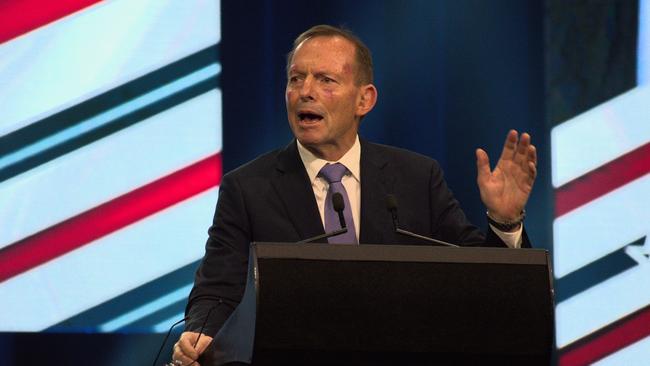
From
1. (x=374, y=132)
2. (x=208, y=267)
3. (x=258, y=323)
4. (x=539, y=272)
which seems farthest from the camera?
(x=374, y=132)

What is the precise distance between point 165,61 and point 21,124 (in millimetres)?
532

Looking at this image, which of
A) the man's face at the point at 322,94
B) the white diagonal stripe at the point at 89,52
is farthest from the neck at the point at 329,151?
the white diagonal stripe at the point at 89,52

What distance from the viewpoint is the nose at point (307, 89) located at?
9.08 feet

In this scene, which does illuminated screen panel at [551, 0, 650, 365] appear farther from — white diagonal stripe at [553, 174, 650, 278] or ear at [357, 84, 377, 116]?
ear at [357, 84, 377, 116]

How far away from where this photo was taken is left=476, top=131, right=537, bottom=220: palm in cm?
237

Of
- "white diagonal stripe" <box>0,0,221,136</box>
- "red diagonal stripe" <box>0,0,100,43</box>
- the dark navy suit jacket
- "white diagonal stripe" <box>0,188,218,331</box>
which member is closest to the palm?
the dark navy suit jacket

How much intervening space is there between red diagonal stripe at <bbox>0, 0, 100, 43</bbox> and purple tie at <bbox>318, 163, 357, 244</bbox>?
1457 millimetres

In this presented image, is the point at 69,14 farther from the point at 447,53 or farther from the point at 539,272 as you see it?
the point at 539,272

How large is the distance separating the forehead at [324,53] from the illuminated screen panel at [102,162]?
116cm

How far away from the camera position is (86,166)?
12.6 ft

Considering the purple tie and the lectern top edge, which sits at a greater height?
the purple tie

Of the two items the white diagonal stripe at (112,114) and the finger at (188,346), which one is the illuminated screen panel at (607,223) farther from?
the finger at (188,346)

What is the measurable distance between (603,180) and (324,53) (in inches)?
69.2

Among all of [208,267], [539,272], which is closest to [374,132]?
[208,267]
